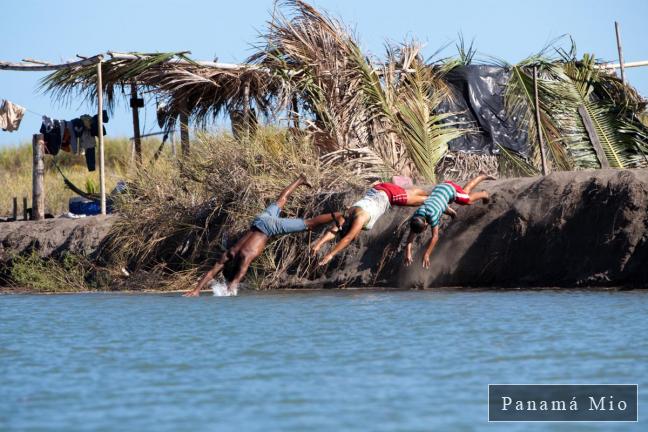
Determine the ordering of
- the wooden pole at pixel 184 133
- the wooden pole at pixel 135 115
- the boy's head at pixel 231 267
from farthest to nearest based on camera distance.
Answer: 1. the wooden pole at pixel 135 115
2. the wooden pole at pixel 184 133
3. the boy's head at pixel 231 267

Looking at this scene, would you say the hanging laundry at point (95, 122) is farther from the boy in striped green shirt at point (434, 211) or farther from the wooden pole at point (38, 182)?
the boy in striped green shirt at point (434, 211)

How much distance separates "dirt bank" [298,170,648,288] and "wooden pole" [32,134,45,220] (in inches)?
272

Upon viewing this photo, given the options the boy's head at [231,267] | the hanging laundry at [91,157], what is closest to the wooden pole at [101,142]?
the hanging laundry at [91,157]

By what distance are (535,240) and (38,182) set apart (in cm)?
1022

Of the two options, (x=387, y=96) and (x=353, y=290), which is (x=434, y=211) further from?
(x=387, y=96)

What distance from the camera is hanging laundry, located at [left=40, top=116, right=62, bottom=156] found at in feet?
77.1

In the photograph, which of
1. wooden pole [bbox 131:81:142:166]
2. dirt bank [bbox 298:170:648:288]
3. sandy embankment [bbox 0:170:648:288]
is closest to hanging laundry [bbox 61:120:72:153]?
wooden pole [bbox 131:81:142:166]

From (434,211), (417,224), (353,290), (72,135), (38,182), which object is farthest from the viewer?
(72,135)

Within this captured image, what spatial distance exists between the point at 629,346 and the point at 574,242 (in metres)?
6.09

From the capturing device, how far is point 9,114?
78.2 feet

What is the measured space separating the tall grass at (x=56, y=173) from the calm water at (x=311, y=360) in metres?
8.42

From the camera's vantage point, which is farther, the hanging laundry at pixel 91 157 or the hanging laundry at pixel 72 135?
the hanging laundry at pixel 91 157

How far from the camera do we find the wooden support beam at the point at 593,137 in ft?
63.4

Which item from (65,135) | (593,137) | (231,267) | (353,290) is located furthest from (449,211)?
(65,135)
